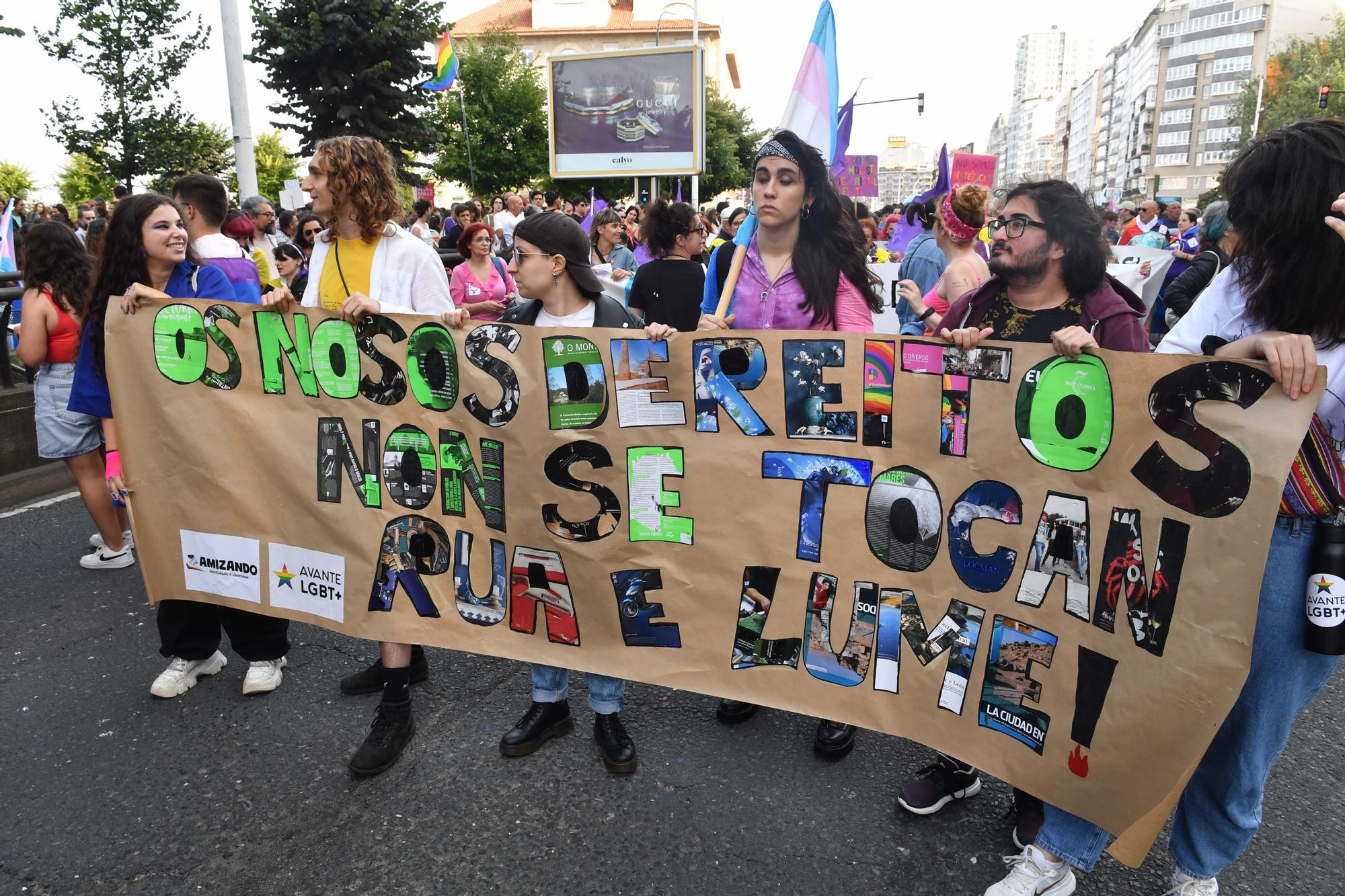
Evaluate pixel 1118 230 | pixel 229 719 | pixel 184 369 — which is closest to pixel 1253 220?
pixel 184 369

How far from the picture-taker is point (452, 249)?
1340 cm

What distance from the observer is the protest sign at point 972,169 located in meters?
9.65

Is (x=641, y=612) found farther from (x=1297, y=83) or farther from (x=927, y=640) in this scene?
(x=1297, y=83)

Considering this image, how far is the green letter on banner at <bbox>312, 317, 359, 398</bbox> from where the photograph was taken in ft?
10.0

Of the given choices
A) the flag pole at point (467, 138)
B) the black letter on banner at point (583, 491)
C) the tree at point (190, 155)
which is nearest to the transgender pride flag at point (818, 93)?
the black letter on banner at point (583, 491)

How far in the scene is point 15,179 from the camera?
26.9 metres

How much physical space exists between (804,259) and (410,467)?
1.52 meters

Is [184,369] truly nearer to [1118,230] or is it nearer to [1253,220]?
[1253,220]

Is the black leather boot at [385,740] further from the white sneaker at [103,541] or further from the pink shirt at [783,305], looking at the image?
the white sneaker at [103,541]

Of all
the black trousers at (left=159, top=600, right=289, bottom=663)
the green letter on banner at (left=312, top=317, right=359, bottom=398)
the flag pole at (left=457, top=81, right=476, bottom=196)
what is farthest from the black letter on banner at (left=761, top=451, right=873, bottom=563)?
the flag pole at (left=457, top=81, right=476, bottom=196)

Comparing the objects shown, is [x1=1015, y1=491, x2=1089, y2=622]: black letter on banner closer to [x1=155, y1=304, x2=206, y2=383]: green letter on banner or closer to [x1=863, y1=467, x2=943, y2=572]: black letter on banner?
[x1=863, y1=467, x2=943, y2=572]: black letter on banner

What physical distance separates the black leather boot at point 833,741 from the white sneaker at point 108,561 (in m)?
3.88

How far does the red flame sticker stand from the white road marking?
628 cm

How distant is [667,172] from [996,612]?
12381 mm
